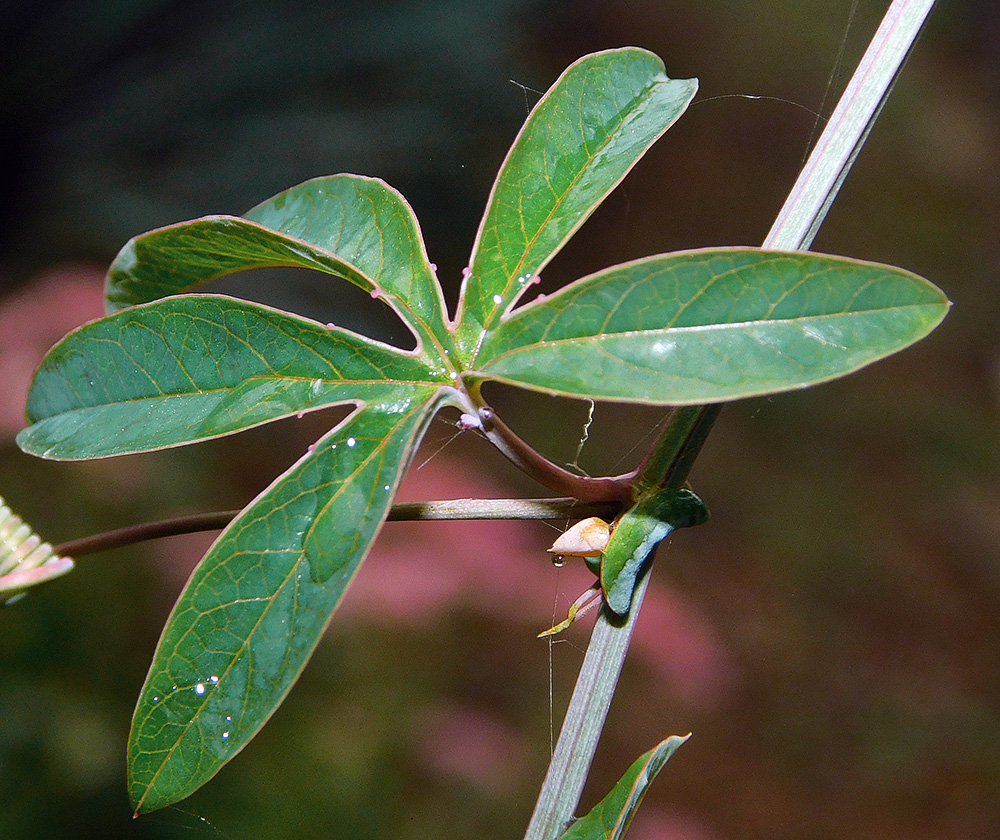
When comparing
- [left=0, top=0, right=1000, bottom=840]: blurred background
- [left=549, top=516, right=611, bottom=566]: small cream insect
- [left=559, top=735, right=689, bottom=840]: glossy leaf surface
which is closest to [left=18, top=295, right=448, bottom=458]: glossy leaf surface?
[left=549, top=516, right=611, bottom=566]: small cream insect

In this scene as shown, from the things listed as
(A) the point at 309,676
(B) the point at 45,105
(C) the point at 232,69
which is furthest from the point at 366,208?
(B) the point at 45,105

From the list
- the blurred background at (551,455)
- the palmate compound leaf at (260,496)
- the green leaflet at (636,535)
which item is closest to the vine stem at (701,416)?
the green leaflet at (636,535)

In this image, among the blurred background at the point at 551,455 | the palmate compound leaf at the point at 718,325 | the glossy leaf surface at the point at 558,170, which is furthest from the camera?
the blurred background at the point at 551,455

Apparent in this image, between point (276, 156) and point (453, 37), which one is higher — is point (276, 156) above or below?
below

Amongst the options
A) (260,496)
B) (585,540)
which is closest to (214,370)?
(260,496)

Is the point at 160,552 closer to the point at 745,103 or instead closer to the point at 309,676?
the point at 309,676

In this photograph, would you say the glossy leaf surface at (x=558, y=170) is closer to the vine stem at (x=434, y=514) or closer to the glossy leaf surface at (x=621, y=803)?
the vine stem at (x=434, y=514)

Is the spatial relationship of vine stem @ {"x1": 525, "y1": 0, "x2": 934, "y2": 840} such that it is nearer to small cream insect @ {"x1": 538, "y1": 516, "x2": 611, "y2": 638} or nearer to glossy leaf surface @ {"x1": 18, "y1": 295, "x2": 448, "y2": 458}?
small cream insect @ {"x1": 538, "y1": 516, "x2": 611, "y2": 638}
